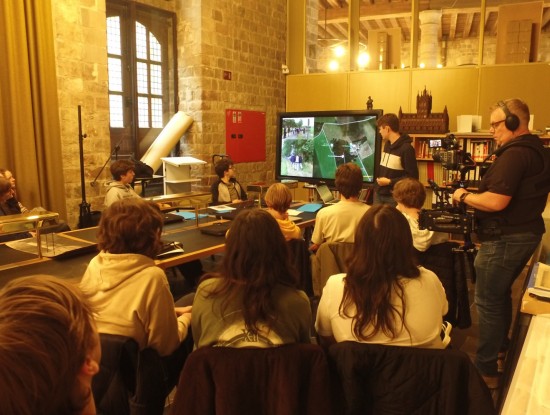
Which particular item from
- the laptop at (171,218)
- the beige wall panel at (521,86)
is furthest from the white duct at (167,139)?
the beige wall panel at (521,86)

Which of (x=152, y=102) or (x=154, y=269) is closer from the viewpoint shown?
(x=154, y=269)

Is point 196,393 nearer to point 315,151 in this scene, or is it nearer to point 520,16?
point 315,151

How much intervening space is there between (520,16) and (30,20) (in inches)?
226

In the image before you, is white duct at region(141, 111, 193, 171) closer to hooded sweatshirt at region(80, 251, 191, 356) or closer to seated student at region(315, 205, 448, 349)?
hooded sweatshirt at region(80, 251, 191, 356)

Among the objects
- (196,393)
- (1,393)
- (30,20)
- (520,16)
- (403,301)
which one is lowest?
(196,393)

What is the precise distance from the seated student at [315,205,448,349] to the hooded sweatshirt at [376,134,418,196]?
2.77m

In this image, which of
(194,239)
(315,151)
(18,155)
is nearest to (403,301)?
(194,239)

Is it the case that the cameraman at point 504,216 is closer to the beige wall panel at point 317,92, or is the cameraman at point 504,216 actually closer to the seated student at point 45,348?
the seated student at point 45,348

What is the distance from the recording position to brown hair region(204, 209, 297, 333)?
5.29ft

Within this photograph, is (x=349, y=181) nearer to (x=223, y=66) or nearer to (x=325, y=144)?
(x=325, y=144)

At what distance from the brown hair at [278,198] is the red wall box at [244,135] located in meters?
3.76

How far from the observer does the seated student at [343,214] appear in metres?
3.09

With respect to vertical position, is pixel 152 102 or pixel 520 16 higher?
pixel 520 16

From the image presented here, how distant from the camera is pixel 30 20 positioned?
177 inches
